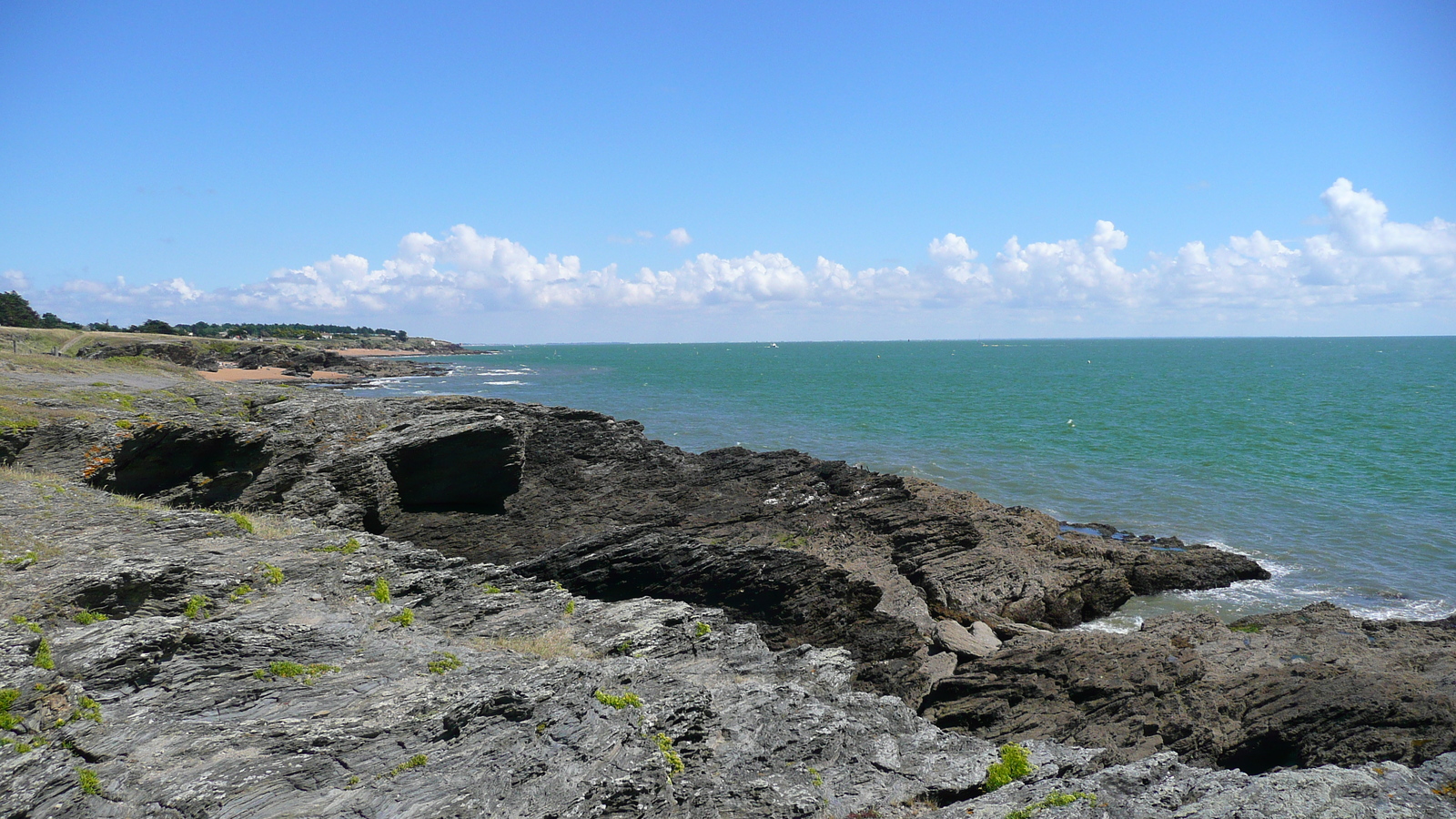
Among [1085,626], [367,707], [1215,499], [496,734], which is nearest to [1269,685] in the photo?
[1085,626]

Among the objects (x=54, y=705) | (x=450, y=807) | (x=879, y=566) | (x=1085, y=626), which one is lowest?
(x=1085, y=626)

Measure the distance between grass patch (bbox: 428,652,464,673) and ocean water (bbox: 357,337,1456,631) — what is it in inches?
780

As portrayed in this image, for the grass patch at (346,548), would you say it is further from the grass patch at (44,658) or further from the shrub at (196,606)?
the grass patch at (44,658)

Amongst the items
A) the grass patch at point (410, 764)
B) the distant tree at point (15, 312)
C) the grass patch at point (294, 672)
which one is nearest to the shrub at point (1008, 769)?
the grass patch at point (410, 764)

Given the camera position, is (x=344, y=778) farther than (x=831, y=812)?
No

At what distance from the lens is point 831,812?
1002 centimetres

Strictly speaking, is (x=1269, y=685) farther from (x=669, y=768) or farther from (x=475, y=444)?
(x=475, y=444)

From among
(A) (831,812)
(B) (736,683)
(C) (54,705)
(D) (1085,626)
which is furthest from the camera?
(D) (1085,626)

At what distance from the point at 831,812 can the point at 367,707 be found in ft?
22.1

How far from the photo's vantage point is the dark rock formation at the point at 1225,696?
1187 cm

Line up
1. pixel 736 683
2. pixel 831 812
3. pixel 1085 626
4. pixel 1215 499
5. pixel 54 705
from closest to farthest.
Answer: pixel 54 705, pixel 831 812, pixel 736 683, pixel 1085 626, pixel 1215 499

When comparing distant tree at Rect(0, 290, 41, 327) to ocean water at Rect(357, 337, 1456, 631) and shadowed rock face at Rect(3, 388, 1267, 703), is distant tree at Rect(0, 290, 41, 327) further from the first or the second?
shadowed rock face at Rect(3, 388, 1267, 703)

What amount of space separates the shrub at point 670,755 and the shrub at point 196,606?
7.53 m

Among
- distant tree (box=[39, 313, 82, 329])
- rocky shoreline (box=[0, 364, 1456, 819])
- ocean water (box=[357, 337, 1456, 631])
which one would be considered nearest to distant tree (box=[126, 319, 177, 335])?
distant tree (box=[39, 313, 82, 329])
